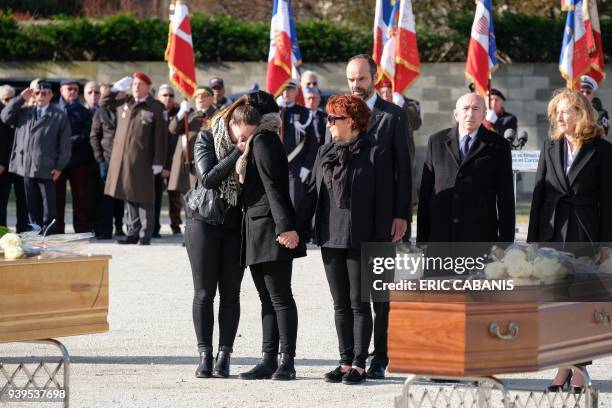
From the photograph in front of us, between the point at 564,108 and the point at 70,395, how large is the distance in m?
3.44

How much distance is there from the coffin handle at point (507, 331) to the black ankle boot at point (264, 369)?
3.11 meters

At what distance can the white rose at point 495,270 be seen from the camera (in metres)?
6.37

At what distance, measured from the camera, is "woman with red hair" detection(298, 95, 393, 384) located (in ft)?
27.9

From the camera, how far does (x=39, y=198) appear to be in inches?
685

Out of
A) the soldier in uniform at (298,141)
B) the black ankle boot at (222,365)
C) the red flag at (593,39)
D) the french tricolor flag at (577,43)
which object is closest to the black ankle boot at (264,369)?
the black ankle boot at (222,365)

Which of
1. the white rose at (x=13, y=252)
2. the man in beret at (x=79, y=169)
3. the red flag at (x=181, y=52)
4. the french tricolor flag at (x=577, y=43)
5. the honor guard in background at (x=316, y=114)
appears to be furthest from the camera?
the french tricolor flag at (x=577, y=43)

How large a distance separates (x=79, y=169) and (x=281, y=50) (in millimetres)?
3239

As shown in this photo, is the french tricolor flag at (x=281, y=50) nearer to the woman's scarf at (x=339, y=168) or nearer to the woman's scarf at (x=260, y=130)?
the woman's scarf at (x=260, y=130)

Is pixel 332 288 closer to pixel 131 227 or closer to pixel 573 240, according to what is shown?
pixel 573 240

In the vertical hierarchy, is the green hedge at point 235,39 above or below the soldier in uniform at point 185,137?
above

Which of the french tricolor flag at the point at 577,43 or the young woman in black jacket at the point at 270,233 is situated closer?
the young woman in black jacket at the point at 270,233

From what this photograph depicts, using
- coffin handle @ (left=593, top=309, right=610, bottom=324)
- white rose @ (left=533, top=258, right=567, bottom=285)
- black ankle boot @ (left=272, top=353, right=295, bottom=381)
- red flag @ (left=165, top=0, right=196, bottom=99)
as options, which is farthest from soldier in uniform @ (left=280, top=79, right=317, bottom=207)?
white rose @ (left=533, top=258, right=567, bottom=285)

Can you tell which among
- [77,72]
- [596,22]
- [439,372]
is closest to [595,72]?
[596,22]

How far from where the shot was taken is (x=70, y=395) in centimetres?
814
